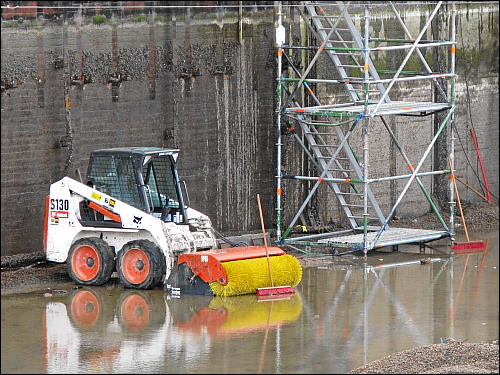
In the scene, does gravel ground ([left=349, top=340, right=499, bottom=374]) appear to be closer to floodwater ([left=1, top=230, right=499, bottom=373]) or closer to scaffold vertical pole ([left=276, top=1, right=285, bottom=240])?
floodwater ([left=1, top=230, right=499, bottom=373])

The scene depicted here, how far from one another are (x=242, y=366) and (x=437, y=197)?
14.2 metres

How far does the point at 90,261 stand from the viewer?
19.8 m

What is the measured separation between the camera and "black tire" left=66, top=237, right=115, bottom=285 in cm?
1964

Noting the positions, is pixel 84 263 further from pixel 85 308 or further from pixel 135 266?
pixel 85 308

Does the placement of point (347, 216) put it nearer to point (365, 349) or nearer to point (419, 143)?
point (419, 143)

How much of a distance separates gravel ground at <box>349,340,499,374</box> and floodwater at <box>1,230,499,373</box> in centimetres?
36

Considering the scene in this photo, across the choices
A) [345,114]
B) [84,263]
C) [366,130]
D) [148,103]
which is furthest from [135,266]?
[366,130]

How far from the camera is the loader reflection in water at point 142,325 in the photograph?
15.3m

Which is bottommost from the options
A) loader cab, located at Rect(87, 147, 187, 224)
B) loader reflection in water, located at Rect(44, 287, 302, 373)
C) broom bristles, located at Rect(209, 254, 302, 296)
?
loader reflection in water, located at Rect(44, 287, 302, 373)

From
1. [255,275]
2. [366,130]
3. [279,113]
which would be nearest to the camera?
[255,275]

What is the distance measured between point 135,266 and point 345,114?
4485 mm

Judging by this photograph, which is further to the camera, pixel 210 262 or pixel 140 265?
pixel 140 265

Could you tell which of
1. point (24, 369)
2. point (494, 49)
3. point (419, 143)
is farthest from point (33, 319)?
point (494, 49)

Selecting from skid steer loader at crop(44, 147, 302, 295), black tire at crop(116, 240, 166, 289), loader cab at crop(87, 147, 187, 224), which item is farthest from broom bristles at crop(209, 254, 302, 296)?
loader cab at crop(87, 147, 187, 224)
